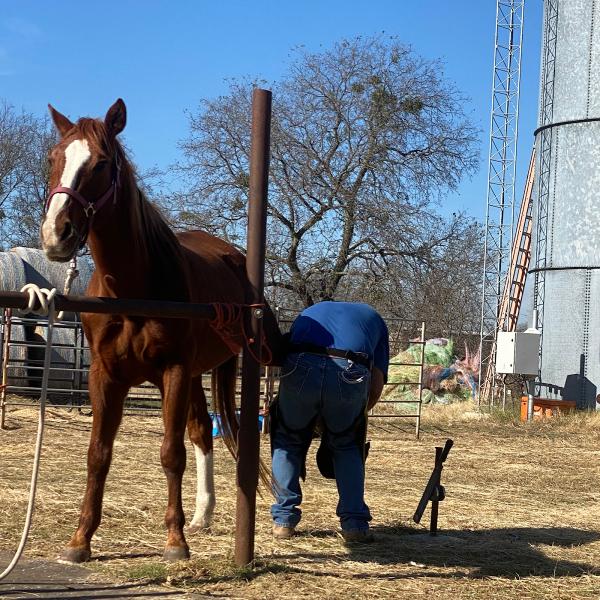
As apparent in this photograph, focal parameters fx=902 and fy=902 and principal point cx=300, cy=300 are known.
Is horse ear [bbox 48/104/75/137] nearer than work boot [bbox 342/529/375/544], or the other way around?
horse ear [bbox 48/104/75/137]

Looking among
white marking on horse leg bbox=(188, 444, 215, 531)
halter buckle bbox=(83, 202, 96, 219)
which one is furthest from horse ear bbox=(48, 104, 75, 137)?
white marking on horse leg bbox=(188, 444, 215, 531)

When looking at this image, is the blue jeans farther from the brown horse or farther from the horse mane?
the horse mane

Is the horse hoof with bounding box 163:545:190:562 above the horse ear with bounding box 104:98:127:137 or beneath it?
beneath

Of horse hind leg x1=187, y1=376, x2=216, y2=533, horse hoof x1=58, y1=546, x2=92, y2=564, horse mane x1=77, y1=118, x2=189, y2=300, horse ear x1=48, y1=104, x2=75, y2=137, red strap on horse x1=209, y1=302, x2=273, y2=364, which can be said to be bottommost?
horse hoof x1=58, y1=546, x2=92, y2=564

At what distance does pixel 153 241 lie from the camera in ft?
15.7

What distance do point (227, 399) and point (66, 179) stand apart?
2.54 metres

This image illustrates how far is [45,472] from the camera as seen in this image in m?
7.98

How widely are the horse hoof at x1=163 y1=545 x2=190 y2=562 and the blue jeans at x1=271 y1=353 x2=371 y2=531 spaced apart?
747 millimetres

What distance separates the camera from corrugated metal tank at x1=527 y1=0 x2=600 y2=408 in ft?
60.4

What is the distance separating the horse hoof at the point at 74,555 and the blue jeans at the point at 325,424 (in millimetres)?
1134

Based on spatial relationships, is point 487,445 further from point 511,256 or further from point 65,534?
point 511,256

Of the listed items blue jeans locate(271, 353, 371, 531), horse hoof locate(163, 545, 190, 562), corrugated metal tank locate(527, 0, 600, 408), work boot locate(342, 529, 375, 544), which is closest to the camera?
horse hoof locate(163, 545, 190, 562)

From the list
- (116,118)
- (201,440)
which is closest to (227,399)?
(201,440)

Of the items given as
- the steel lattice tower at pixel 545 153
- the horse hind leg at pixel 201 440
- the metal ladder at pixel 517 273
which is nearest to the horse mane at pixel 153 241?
the horse hind leg at pixel 201 440
